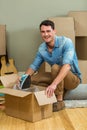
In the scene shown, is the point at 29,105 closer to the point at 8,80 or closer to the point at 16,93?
the point at 16,93

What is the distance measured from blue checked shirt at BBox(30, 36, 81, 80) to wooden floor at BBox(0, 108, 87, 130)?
49 centimetres

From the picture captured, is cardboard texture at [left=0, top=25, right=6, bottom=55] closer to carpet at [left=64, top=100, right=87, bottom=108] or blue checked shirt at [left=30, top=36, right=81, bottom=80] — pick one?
blue checked shirt at [left=30, top=36, right=81, bottom=80]

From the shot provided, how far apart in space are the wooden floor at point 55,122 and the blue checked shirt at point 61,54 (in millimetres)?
492

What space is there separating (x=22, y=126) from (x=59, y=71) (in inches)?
27.2

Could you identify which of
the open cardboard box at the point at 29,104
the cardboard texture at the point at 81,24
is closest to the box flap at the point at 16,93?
the open cardboard box at the point at 29,104

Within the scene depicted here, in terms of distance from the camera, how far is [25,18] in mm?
4152

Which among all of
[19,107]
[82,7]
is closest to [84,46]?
[82,7]

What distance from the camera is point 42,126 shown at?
2.26 meters

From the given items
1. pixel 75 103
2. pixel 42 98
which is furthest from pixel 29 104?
pixel 75 103

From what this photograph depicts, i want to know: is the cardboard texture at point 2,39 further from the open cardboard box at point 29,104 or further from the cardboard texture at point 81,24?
the open cardboard box at point 29,104

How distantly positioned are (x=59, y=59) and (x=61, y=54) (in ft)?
0.21

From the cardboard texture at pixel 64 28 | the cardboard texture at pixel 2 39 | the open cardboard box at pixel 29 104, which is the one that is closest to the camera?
the open cardboard box at pixel 29 104

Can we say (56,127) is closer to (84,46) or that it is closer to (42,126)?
(42,126)

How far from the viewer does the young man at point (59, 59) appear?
8.80 ft
